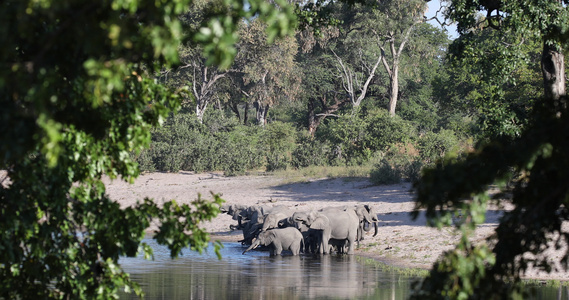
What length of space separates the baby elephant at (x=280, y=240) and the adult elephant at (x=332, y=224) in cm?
45

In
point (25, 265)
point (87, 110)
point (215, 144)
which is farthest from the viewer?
point (215, 144)

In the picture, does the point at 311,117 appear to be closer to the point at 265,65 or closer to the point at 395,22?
the point at 265,65

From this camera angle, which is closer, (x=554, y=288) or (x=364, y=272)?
(x=554, y=288)

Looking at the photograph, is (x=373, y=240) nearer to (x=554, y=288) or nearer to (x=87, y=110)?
(x=554, y=288)

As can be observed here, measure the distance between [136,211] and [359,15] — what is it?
139 feet

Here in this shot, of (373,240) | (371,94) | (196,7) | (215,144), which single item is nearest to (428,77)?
(371,94)

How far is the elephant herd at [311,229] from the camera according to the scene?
20000mm

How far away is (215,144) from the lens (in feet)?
127

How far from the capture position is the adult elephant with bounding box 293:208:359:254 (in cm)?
2006

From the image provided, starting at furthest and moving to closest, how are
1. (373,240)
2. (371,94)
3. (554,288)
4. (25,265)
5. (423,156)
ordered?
(371,94)
(423,156)
(373,240)
(554,288)
(25,265)

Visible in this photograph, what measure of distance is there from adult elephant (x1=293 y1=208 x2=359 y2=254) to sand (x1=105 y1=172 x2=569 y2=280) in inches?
29.4

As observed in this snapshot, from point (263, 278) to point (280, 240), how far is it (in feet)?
12.7

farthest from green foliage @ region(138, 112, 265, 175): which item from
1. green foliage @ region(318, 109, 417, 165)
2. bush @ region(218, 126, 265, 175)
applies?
green foliage @ region(318, 109, 417, 165)

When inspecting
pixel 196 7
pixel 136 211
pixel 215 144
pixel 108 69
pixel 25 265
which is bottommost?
pixel 25 265
